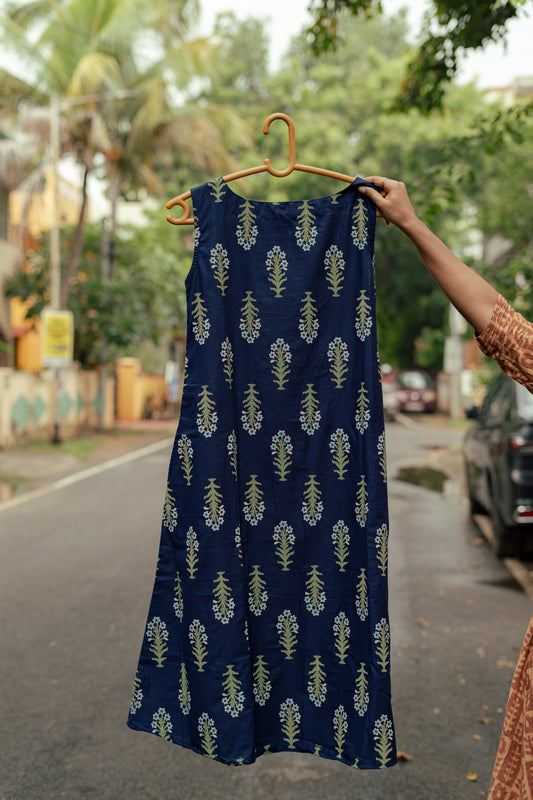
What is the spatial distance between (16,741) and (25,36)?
56.5ft

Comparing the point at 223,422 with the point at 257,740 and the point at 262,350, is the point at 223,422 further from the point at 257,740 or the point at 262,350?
the point at 257,740

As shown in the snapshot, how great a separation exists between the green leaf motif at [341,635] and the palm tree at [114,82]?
16318mm

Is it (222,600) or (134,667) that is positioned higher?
(222,600)

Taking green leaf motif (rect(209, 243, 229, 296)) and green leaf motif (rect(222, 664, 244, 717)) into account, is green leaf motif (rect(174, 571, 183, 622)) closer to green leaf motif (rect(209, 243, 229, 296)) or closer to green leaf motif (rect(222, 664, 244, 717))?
green leaf motif (rect(222, 664, 244, 717))

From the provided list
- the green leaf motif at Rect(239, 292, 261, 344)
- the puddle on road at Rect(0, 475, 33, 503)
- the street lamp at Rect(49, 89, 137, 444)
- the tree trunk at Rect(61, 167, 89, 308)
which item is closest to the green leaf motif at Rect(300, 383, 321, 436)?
the green leaf motif at Rect(239, 292, 261, 344)

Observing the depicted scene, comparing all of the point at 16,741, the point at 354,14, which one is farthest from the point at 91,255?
the point at 16,741

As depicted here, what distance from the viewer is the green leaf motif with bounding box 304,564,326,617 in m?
2.57

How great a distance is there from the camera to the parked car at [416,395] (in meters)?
32.0

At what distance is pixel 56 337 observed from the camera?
17266mm

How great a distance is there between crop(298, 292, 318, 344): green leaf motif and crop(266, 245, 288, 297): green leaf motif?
0.08 meters

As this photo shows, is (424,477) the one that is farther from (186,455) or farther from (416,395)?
(416,395)

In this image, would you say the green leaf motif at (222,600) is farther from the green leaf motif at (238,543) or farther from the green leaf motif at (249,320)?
the green leaf motif at (249,320)

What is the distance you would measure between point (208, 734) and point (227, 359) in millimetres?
1093

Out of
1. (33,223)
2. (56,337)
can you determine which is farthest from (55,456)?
(33,223)
